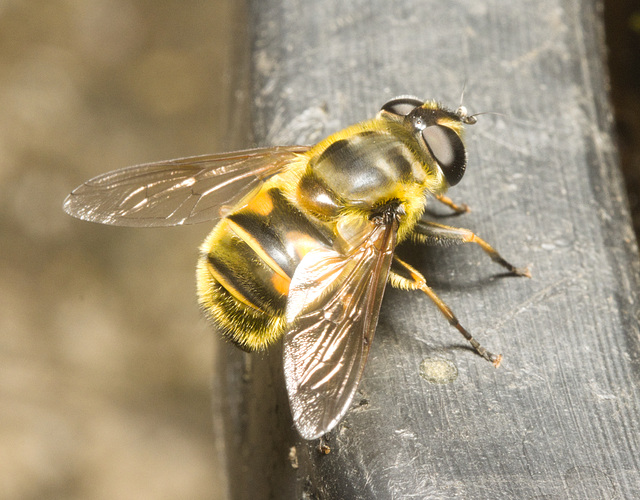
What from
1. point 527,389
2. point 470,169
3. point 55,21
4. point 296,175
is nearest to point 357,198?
point 296,175

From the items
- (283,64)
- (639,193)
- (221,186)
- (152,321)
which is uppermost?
(283,64)

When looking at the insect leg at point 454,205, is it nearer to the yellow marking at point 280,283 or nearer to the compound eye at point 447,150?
the compound eye at point 447,150

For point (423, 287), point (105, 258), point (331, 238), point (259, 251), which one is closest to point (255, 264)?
point (259, 251)

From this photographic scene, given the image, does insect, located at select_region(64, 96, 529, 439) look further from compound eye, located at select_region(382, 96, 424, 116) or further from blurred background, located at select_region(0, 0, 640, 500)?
blurred background, located at select_region(0, 0, 640, 500)

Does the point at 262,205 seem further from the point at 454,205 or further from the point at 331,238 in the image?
the point at 454,205

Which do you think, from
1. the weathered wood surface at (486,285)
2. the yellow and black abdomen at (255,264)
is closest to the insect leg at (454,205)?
the weathered wood surface at (486,285)

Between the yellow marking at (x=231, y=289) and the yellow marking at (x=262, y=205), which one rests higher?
the yellow marking at (x=262, y=205)

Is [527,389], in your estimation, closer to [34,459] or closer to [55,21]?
[34,459]

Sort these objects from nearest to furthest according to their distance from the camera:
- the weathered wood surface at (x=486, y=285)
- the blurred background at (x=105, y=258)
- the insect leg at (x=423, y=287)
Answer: the weathered wood surface at (x=486, y=285) < the insect leg at (x=423, y=287) < the blurred background at (x=105, y=258)
